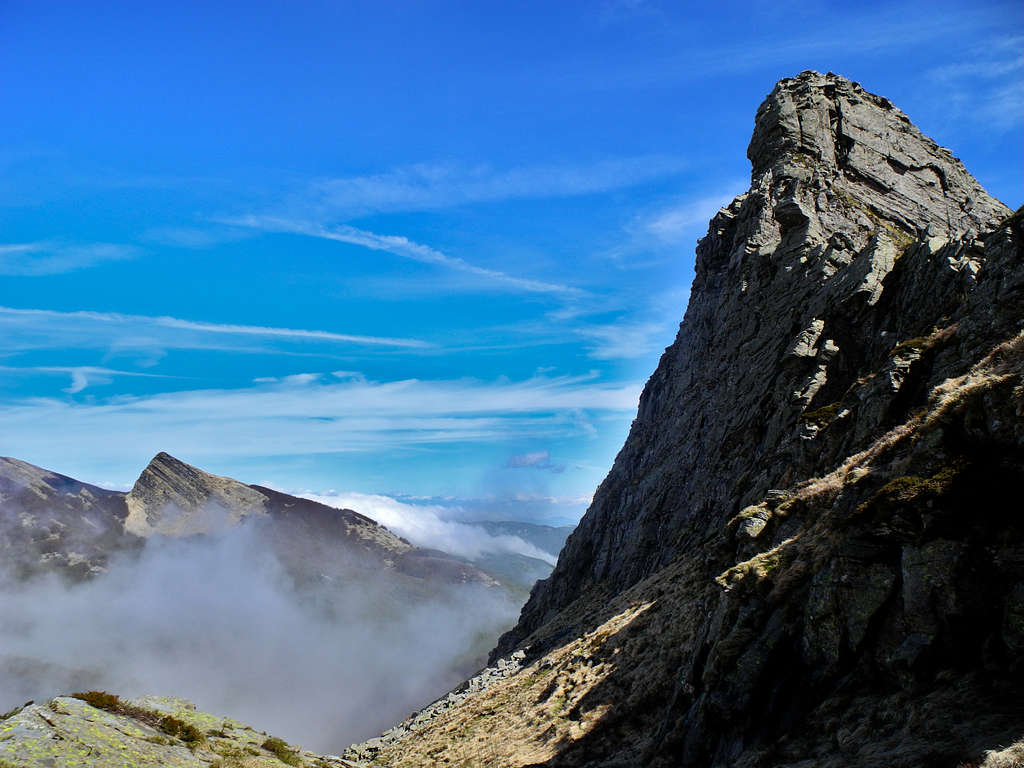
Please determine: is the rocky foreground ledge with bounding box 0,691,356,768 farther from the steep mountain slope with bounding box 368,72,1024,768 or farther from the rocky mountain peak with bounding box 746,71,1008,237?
the rocky mountain peak with bounding box 746,71,1008,237

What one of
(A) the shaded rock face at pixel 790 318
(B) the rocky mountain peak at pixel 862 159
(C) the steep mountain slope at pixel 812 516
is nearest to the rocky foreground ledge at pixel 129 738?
(C) the steep mountain slope at pixel 812 516

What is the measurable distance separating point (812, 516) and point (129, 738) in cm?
2679

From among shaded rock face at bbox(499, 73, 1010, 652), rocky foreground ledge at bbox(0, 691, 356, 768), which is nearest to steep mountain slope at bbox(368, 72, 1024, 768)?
shaded rock face at bbox(499, 73, 1010, 652)

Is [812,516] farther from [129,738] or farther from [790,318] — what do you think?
[790,318]

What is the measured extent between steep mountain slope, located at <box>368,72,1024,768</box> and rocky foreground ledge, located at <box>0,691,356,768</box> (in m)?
14.3

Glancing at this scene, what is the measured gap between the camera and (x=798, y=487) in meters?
31.6

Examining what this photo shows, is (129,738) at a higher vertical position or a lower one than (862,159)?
lower

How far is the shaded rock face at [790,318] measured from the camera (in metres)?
45.9

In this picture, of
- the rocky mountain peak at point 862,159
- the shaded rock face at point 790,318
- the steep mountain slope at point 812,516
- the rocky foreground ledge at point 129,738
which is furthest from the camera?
the rocky mountain peak at point 862,159

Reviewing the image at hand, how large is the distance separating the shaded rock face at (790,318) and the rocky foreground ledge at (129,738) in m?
31.7

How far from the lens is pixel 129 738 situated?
21.1 m

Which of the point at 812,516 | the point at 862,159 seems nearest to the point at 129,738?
the point at 812,516

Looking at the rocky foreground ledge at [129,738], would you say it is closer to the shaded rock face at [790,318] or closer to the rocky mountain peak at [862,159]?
the shaded rock face at [790,318]

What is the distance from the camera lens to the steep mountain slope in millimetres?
16797
